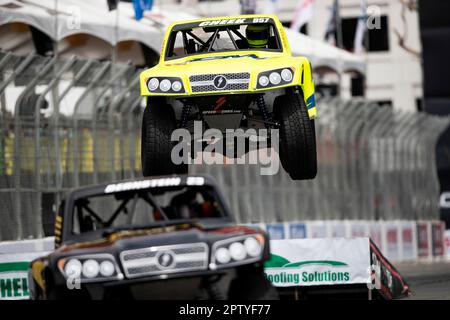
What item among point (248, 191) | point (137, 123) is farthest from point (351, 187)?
point (137, 123)

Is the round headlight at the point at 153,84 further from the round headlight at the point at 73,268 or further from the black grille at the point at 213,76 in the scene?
the round headlight at the point at 73,268

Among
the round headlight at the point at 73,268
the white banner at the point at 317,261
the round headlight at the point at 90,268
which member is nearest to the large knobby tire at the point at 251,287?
the round headlight at the point at 90,268

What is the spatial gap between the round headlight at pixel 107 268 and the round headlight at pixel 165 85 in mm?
2023

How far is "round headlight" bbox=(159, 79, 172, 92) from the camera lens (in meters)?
10.8

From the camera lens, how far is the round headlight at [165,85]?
35.5 feet

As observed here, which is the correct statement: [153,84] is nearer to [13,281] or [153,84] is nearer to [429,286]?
[13,281]

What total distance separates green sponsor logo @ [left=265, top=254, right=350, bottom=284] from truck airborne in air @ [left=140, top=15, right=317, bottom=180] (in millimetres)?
5679

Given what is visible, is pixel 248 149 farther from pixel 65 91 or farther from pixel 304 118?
pixel 65 91

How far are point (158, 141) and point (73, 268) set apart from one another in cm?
173

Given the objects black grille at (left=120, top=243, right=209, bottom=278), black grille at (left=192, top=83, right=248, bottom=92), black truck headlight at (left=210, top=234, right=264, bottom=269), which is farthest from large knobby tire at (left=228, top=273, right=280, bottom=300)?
black grille at (left=192, top=83, right=248, bottom=92)

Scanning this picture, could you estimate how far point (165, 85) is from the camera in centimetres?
1084

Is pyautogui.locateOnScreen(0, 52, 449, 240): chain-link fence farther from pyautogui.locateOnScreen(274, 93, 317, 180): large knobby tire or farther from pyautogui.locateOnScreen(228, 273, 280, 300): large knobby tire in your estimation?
pyautogui.locateOnScreen(228, 273, 280, 300): large knobby tire

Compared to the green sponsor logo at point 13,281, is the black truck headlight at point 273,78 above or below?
above
